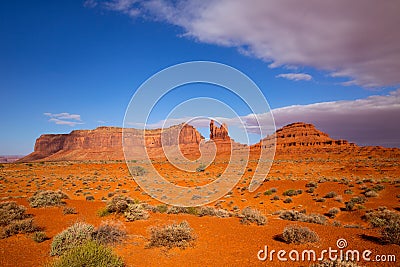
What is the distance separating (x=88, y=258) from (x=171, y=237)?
3.05 m

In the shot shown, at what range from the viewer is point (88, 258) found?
534cm

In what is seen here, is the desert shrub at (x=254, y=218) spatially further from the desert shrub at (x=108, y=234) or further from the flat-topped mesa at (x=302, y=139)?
the flat-topped mesa at (x=302, y=139)

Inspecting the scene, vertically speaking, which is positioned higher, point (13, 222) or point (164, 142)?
point (164, 142)

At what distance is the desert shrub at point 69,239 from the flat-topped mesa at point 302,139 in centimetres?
8196

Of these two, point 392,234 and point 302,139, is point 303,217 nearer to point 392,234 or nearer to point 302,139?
point 392,234

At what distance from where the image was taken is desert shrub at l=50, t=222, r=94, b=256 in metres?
6.80

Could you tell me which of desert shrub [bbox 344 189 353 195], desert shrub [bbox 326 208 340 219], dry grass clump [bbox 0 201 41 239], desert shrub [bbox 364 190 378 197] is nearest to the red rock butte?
desert shrub [bbox 344 189 353 195]

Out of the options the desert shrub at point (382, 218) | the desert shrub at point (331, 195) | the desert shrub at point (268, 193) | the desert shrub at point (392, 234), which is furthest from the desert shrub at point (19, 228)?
the desert shrub at point (331, 195)

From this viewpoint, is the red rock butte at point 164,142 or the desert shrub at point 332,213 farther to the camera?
the red rock butte at point 164,142

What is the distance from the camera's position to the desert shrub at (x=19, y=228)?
27.3ft

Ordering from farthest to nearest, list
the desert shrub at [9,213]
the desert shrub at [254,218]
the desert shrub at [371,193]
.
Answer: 1. the desert shrub at [371,193]
2. the desert shrub at [254,218]
3. the desert shrub at [9,213]

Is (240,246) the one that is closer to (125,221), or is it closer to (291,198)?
(125,221)

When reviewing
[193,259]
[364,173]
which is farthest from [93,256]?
[364,173]

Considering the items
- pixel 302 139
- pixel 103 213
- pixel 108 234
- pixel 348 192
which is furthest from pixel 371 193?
pixel 302 139
